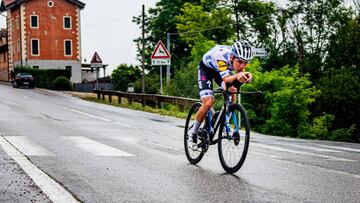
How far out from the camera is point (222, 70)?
6602 mm

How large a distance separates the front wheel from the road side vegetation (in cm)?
2007

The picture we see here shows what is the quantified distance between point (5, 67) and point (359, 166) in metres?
80.8

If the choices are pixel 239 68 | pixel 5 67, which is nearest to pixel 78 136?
pixel 239 68

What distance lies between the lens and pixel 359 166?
7.94 metres

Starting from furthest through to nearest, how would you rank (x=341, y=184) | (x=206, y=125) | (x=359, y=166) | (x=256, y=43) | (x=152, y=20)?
(x=152, y=20) < (x=256, y=43) < (x=359, y=166) < (x=206, y=125) < (x=341, y=184)

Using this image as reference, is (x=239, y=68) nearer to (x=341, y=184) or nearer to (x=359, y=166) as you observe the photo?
(x=341, y=184)

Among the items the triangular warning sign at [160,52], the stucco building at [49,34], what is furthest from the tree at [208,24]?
the triangular warning sign at [160,52]

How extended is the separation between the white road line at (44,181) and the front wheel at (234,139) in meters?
2.17

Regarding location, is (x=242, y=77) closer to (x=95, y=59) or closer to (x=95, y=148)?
(x=95, y=148)

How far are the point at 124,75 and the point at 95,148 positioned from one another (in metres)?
54.9

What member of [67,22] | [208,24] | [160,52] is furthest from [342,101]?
[67,22]

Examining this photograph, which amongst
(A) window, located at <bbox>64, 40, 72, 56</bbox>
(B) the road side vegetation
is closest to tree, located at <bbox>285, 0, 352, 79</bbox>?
(B) the road side vegetation

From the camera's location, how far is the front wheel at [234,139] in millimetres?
6480

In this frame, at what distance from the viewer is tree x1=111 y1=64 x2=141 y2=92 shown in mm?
63531
